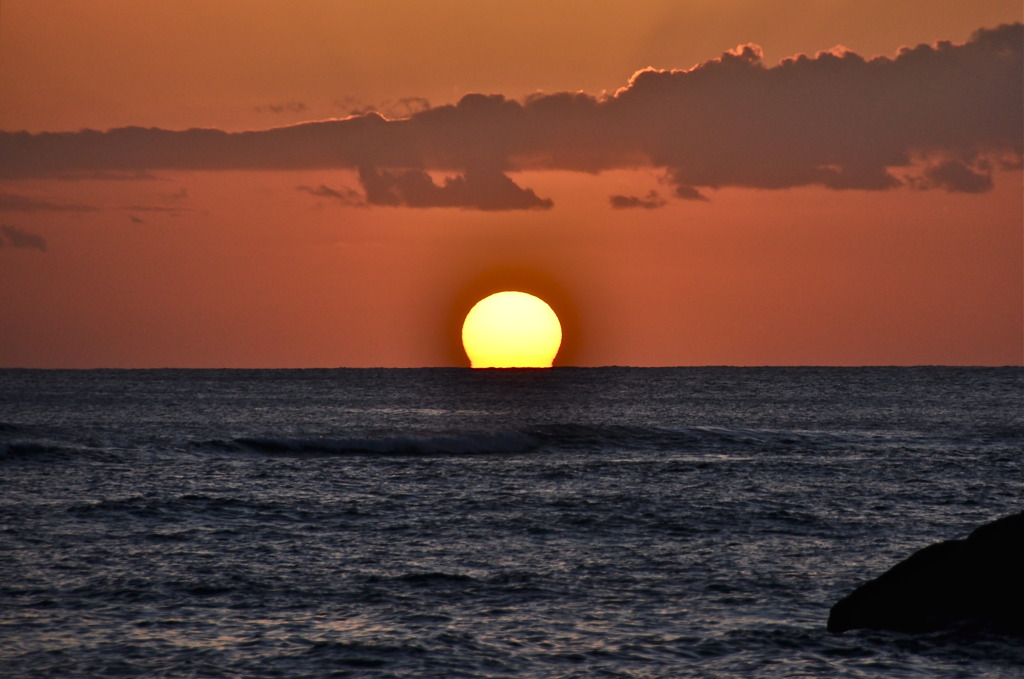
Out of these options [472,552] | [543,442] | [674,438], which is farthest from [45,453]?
[674,438]

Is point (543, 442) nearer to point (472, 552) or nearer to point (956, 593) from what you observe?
point (472, 552)

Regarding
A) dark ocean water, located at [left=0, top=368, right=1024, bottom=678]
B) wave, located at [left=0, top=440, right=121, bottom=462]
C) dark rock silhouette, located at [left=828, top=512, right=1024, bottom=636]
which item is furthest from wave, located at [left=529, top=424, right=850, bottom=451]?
dark rock silhouette, located at [left=828, top=512, right=1024, bottom=636]

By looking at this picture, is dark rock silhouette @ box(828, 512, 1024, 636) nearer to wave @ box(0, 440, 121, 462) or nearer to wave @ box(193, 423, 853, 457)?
wave @ box(193, 423, 853, 457)

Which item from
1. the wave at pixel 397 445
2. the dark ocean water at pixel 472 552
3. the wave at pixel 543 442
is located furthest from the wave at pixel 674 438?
the wave at pixel 397 445

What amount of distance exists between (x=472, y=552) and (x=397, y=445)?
1539 inches

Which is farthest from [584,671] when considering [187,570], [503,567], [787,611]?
[187,570]

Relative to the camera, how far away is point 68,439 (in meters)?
66.6

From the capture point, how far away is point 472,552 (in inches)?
1084

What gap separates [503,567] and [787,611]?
7.16m

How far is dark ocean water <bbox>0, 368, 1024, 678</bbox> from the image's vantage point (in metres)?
18.4

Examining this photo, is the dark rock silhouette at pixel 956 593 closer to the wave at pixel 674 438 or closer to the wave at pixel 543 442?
the wave at pixel 543 442

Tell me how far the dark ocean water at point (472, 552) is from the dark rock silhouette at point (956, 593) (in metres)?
0.53

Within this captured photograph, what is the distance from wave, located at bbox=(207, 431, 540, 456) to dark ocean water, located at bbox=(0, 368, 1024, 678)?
27 cm

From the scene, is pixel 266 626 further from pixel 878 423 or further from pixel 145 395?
pixel 145 395
